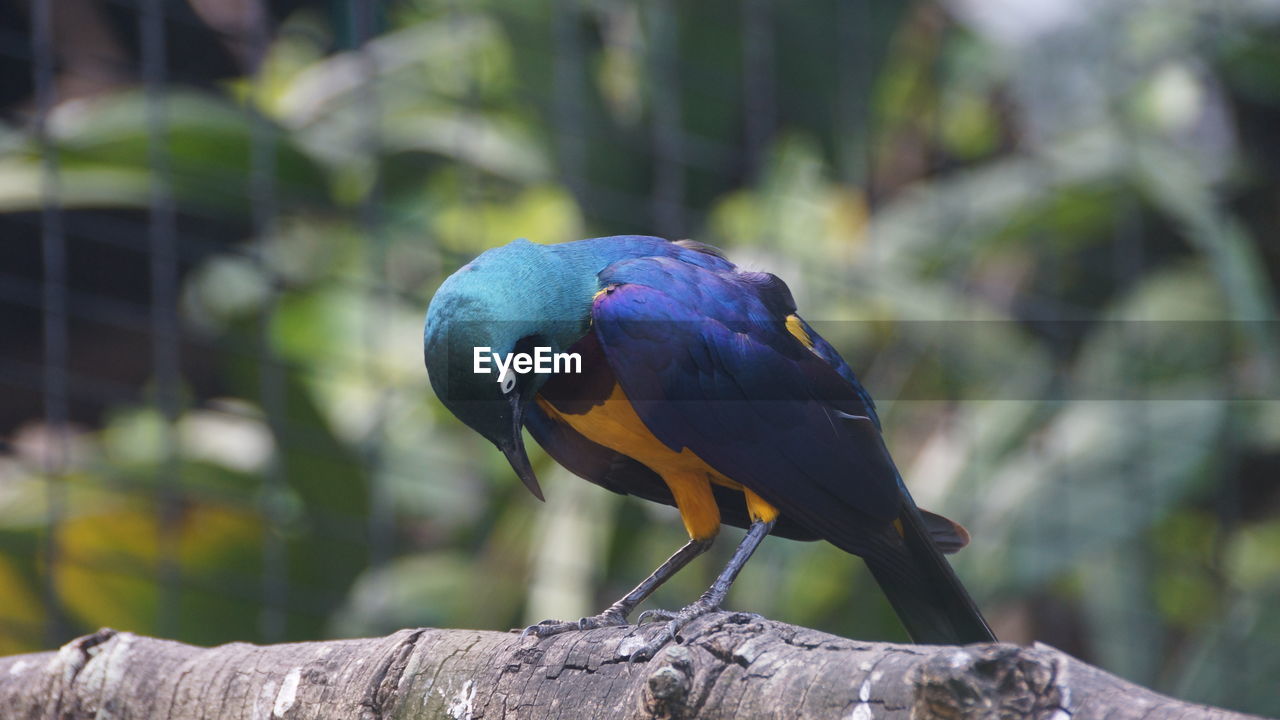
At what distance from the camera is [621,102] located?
5.25m

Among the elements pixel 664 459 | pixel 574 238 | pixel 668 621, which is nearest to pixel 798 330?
pixel 664 459

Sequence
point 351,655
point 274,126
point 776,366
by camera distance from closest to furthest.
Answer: point 351,655, point 776,366, point 274,126

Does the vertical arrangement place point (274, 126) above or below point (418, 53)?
below

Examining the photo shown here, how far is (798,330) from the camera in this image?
189 centimetres

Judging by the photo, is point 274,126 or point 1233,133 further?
point 1233,133

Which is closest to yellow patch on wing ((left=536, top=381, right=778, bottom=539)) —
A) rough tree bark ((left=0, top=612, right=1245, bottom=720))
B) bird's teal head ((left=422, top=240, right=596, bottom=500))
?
bird's teal head ((left=422, top=240, right=596, bottom=500))

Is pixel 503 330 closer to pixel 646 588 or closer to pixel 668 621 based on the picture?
pixel 668 621

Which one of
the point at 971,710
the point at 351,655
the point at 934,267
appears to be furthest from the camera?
the point at 934,267

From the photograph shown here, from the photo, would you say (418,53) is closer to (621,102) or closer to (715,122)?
(621,102)

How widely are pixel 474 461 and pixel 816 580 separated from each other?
122 centimetres

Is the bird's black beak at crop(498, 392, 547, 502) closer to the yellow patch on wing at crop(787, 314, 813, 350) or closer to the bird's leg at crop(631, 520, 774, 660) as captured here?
the bird's leg at crop(631, 520, 774, 660)

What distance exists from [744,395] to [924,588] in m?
0.39

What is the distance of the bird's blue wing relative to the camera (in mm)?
1702

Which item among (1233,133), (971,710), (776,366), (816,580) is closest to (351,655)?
(776,366)
